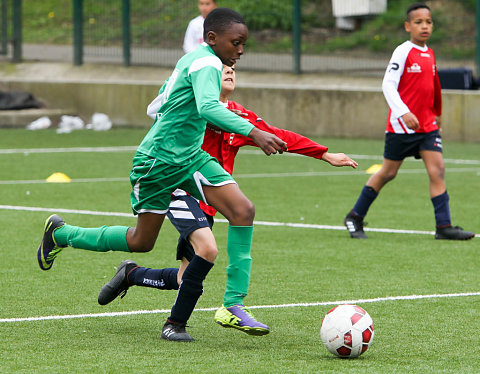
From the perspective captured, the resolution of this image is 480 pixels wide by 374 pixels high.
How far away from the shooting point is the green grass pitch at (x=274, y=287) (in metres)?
5.08

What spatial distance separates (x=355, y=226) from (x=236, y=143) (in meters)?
3.20

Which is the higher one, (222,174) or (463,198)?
(222,174)

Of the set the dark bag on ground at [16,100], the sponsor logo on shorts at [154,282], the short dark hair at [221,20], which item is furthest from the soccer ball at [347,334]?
the dark bag on ground at [16,100]

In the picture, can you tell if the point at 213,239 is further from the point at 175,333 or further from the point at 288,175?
the point at 288,175

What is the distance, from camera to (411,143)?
29.8 ft

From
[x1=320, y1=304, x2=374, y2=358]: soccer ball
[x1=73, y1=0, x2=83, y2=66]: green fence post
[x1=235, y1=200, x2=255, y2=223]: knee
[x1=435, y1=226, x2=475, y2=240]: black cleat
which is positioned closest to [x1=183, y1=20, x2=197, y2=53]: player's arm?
[x1=435, y1=226, x2=475, y2=240]: black cleat

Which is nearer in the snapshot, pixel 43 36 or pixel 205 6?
pixel 205 6

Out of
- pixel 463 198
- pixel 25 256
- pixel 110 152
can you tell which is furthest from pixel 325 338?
pixel 110 152

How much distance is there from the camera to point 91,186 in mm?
12406

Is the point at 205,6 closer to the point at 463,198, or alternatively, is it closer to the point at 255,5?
the point at 463,198

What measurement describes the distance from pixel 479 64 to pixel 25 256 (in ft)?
42.9

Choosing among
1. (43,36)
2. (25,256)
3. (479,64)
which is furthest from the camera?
(43,36)

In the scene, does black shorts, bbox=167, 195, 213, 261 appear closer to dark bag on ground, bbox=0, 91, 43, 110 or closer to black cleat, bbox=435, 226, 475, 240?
black cleat, bbox=435, 226, 475, 240

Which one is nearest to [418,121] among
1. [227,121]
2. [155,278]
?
[155,278]
